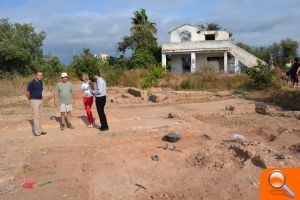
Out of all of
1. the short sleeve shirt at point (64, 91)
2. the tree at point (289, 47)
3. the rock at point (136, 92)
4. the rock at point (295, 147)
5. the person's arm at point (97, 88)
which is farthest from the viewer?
the tree at point (289, 47)

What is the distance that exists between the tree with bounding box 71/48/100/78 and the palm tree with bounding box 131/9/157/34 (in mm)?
14182

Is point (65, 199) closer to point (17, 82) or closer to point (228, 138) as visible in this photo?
point (228, 138)

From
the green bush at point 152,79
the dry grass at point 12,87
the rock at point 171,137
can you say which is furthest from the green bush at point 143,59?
the rock at point 171,137

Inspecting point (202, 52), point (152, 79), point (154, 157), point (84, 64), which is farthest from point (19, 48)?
point (154, 157)

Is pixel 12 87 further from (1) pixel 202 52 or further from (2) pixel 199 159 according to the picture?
(1) pixel 202 52

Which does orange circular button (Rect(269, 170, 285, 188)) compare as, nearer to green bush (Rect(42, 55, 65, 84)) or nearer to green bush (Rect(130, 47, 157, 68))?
green bush (Rect(42, 55, 65, 84))

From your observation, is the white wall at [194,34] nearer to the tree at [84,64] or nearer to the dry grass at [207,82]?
the tree at [84,64]

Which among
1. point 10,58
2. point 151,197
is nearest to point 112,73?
point 10,58

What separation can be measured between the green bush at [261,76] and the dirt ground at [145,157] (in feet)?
31.1

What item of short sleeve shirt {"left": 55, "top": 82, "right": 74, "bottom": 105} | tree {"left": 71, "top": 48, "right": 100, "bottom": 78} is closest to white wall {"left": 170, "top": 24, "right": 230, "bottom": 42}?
tree {"left": 71, "top": 48, "right": 100, "bottom": 78}

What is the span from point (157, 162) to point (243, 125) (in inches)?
175

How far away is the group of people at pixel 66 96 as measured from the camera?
984 cm

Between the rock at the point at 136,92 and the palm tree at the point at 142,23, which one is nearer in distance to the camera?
the rock at the point at 136,92

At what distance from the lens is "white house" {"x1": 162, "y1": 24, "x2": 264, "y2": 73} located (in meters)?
36.0
